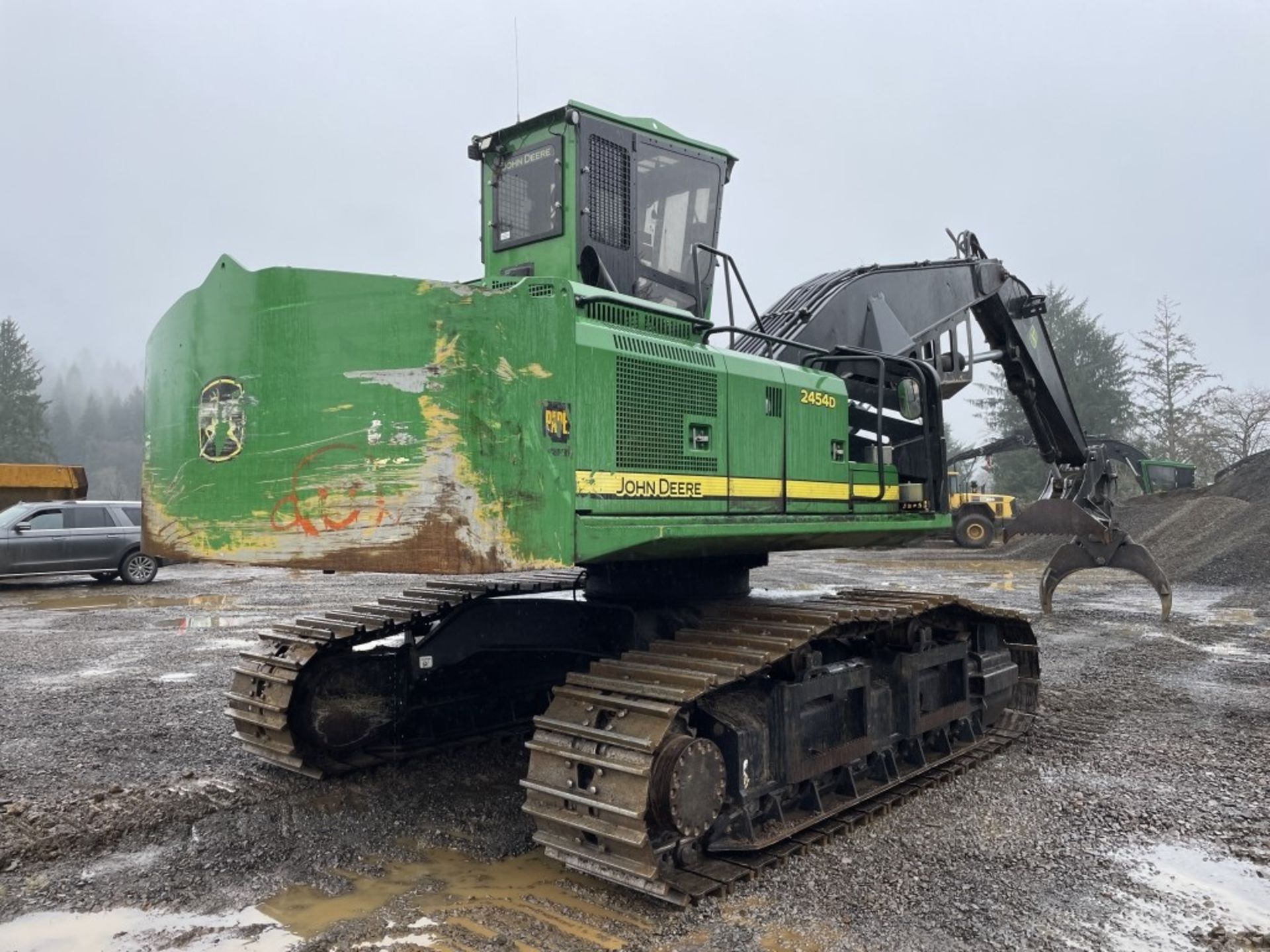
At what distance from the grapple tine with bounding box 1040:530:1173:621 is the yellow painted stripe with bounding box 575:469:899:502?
6915 mm

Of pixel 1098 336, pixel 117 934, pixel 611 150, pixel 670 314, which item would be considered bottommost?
pixel 117 934

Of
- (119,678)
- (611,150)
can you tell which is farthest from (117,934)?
(119,678)

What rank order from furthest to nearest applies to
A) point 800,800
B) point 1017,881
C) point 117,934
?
point 800,800 < point 1017,881 < point 117,934

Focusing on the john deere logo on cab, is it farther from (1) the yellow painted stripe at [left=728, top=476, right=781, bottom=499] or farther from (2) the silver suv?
(2) the silver suv

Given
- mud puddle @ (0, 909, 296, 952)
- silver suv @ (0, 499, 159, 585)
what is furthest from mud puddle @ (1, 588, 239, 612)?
mud puddle @ (0, 909, 296, 952)

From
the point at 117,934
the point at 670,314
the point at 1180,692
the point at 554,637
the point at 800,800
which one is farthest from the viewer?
the point at 1180,692

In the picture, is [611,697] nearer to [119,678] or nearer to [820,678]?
[820,678]

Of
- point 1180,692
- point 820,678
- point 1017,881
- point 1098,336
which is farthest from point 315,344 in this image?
point 1098,336

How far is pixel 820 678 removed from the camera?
5.14m

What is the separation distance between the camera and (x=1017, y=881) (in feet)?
13.7

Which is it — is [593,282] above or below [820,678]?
above

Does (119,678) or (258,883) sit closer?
(258,883)

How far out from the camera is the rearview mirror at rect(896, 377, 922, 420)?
5.79m

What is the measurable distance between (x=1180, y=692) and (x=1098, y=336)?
41.5 meters
